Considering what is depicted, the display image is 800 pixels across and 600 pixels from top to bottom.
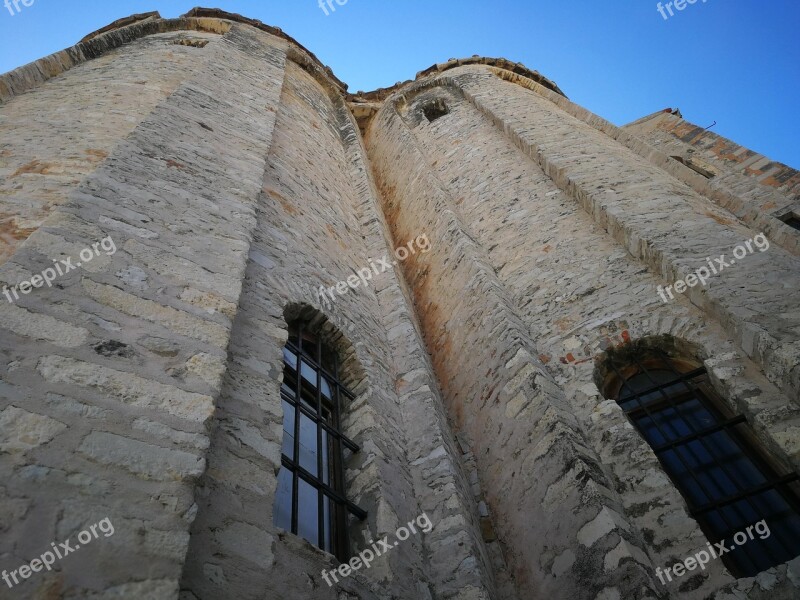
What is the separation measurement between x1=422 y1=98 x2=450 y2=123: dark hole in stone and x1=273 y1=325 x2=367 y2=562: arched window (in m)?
9.27

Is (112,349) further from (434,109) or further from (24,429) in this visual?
(434,109)

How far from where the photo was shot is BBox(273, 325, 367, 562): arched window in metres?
3.26

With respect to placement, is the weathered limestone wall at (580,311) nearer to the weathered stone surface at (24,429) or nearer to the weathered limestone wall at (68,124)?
the weathered stone surface at (24,429)

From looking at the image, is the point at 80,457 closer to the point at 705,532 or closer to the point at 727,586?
the point at 727,586

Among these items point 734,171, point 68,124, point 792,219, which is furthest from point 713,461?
point 734,171

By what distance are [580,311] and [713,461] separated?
1.89 metres

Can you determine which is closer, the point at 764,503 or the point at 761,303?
the point at 764,503

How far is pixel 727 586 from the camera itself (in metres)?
3.03

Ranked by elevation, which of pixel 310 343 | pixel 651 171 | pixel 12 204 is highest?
pixel 651 171

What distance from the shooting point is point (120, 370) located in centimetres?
236

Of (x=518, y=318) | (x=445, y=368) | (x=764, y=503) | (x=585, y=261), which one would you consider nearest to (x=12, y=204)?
(x=445, y=368)

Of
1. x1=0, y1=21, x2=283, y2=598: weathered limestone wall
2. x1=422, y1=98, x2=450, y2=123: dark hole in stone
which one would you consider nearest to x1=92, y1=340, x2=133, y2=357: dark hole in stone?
x1=0, y1=21, x2=283, y2=598: weathered limestone wall

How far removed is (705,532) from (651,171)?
4921 millimetres

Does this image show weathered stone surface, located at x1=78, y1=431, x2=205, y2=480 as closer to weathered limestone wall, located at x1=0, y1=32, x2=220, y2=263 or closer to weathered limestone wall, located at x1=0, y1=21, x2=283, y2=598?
weathered limestone wall, located at x1=0, y1=21, x2=283, y2=598
